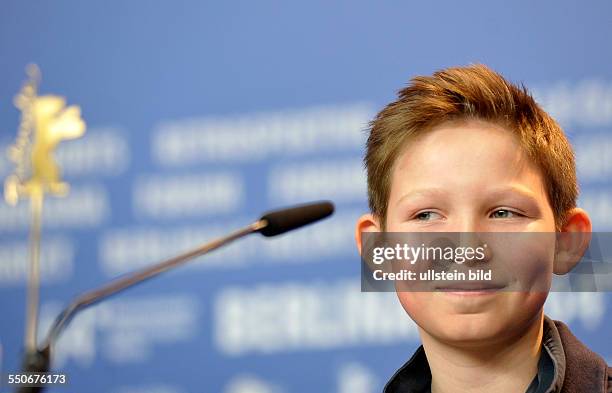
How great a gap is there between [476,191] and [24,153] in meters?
1.13

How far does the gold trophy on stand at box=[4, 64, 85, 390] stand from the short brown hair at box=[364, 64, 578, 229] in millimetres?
901

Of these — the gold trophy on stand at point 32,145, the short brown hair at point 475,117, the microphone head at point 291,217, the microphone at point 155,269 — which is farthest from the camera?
the gold trophy on stand at point 32,145

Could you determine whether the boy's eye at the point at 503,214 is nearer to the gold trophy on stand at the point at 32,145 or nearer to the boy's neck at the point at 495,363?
the boy's neck at the point at 495,363

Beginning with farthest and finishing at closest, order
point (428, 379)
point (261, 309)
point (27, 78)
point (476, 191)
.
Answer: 1. point (27, 78)
2. point (261, 309)
3. point (428, 379)
4. point (476, 191)

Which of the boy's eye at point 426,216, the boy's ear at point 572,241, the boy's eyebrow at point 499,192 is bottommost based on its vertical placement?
the boy's ear at point 572,241

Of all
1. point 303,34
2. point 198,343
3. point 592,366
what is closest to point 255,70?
point 303,34

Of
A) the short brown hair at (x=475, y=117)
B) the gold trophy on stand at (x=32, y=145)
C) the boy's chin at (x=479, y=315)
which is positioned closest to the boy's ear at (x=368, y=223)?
the short brown hair at (x=475, y=117)

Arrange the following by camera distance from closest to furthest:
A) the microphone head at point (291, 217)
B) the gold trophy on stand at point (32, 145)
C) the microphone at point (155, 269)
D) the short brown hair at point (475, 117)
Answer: the microphone at point (155, 269) → the microphone head at point (291, 217) → the short brown hair at point (475, 117) → the gold trophy on stand at point (32, 145)

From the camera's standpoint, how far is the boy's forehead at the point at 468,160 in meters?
0.79

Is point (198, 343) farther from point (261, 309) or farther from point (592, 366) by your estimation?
point (592, 366)

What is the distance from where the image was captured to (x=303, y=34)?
1694 millimetres

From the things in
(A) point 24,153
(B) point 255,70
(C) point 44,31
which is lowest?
(A) point 24,153

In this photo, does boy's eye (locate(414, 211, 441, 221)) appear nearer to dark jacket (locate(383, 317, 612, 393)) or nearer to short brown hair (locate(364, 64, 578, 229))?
short brown hair (locate(364, 64, 578, 229))

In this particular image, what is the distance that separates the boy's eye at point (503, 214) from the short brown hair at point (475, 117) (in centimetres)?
6
